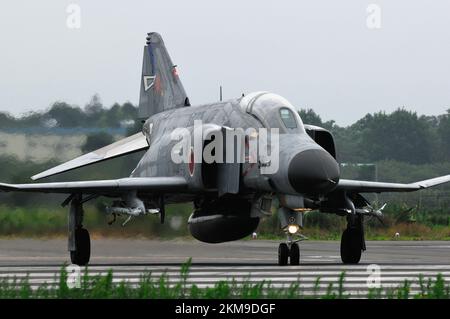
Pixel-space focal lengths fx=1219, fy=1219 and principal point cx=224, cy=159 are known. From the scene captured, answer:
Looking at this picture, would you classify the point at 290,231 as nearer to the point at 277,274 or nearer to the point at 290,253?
the point at 290,253

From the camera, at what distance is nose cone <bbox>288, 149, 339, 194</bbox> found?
764 inches

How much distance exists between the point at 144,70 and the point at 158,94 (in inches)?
47.7

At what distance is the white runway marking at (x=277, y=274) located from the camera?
1559cm

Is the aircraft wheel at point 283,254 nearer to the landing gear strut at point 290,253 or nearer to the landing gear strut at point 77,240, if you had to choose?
the landing gear strut at point 290,253

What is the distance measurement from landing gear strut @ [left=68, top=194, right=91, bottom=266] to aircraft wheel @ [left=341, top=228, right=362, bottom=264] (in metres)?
4.84

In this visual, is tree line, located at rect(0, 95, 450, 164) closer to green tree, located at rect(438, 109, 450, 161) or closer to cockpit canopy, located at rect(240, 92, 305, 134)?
green tree, located at rect(438, 109, 450, 161)

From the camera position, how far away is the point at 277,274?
58.3 ft

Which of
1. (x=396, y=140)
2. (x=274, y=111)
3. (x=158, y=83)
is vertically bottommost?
(x=396, y=140)

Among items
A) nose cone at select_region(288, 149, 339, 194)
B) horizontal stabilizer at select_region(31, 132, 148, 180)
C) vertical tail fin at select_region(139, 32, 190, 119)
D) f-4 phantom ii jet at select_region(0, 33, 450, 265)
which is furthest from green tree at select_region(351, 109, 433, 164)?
nose cone at select_region(288, 149, 339, 194)

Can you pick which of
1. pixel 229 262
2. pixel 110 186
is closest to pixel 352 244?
pixel 229 262

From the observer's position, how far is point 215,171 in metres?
22.4

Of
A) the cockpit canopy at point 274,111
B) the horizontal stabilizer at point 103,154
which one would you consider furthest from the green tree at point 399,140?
the cockpit canopy at point 274,111

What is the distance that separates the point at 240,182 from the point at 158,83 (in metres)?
7.80
